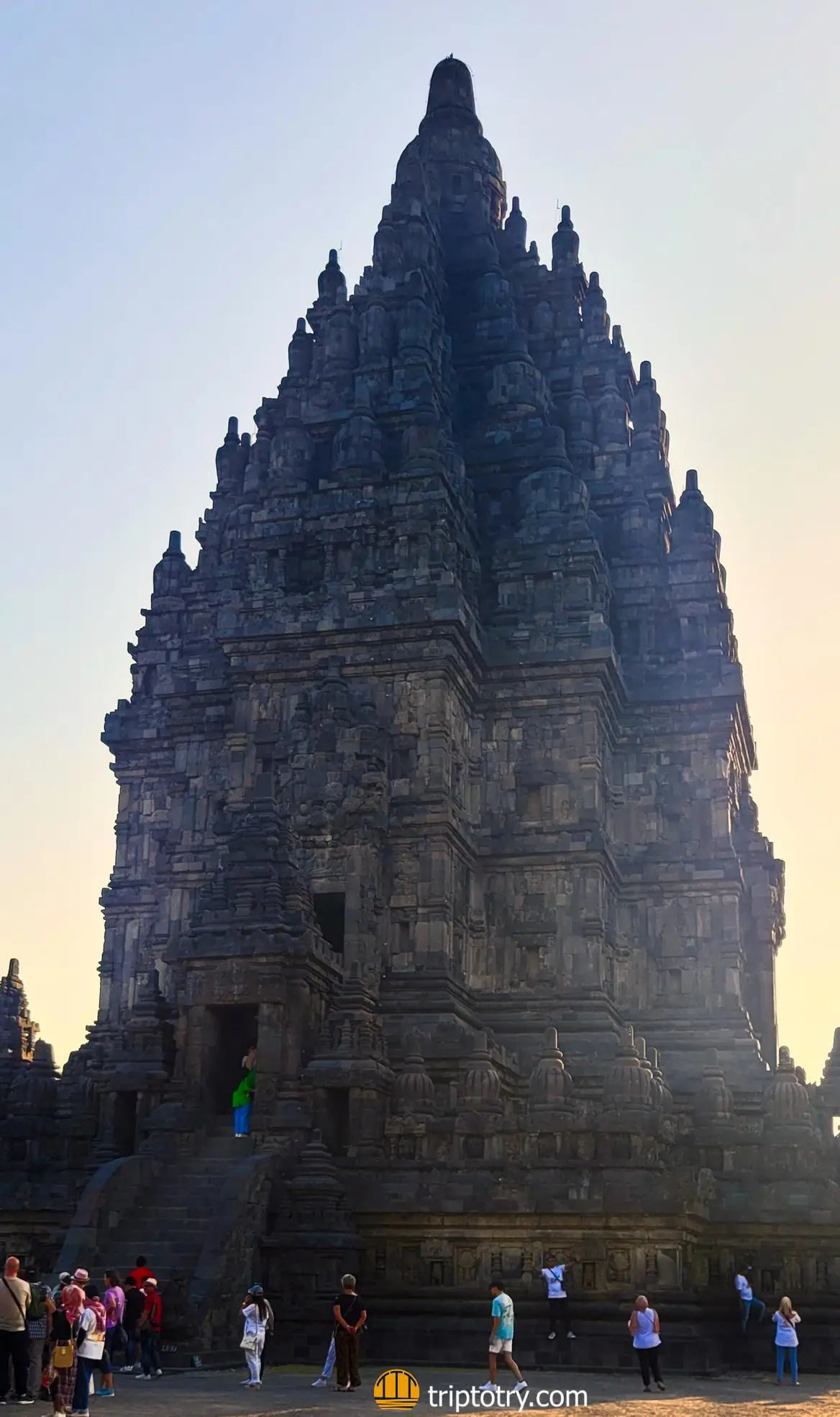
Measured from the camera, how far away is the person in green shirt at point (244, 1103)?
32.9 metres

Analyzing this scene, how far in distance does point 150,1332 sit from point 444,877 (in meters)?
17.7

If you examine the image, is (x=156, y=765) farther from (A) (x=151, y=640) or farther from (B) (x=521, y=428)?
(B) (x=521, y=428)

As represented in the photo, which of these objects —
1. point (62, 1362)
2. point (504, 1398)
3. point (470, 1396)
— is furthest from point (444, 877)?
point (62, 1362)

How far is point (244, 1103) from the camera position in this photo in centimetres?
3341

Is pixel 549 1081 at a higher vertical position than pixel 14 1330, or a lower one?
higher

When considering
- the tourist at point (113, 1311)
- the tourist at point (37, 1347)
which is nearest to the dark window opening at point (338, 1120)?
the tourist at point (113, 1311)

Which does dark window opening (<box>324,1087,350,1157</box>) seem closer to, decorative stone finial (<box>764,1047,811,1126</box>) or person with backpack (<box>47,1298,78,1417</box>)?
decorative stone finial (<box>764,1047,811,1126</box>)

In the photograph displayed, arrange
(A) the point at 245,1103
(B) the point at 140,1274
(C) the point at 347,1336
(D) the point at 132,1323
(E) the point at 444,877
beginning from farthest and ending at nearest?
(E) the point at 444,877, (A) the point at 245,1103, (B) the point at 140,1274, (D) the point at 132,1323, (C) the point at 347,1336

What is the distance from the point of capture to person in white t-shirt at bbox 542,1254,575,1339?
27.4m

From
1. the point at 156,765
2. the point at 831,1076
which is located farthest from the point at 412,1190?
the point at 156,765

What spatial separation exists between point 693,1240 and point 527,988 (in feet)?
44.8

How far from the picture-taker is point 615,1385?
2533cm

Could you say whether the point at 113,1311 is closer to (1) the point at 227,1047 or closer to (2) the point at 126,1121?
(2) the point at 126,1121

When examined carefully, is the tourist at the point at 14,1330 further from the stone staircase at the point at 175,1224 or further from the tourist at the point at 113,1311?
the stone staircase at the point at 175,1224
